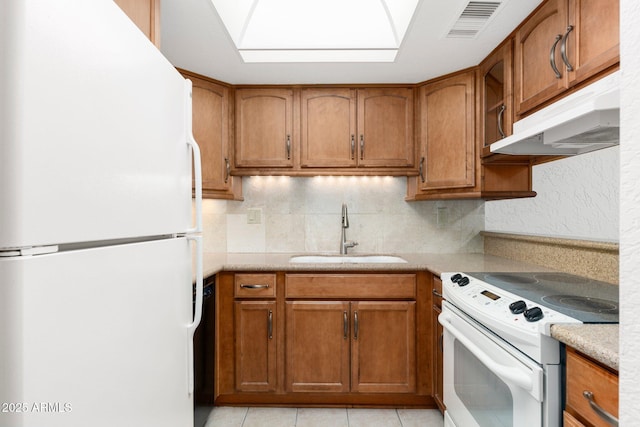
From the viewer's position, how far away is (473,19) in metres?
1.79

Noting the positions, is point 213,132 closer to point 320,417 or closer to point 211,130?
point 211,130

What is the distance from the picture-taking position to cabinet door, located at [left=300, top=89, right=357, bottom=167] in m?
2.61

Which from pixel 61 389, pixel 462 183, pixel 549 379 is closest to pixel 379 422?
pixel 549 379

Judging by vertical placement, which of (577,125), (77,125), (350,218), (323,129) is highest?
(323,129)

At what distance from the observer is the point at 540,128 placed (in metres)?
1.24

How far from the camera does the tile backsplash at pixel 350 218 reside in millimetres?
2848

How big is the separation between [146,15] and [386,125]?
1665 millimetres

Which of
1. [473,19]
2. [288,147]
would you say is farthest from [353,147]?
[473,19]

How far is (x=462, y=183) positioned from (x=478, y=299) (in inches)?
42.3

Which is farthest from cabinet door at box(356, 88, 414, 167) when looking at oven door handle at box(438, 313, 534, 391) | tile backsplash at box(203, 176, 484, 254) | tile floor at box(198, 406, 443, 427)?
tile floor at box(198, 406, 443, 427)

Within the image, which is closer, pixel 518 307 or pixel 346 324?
pixel 518 307

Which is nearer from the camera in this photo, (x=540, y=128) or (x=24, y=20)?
(x=24, y=20)

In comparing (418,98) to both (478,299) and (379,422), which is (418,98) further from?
(379,422)
